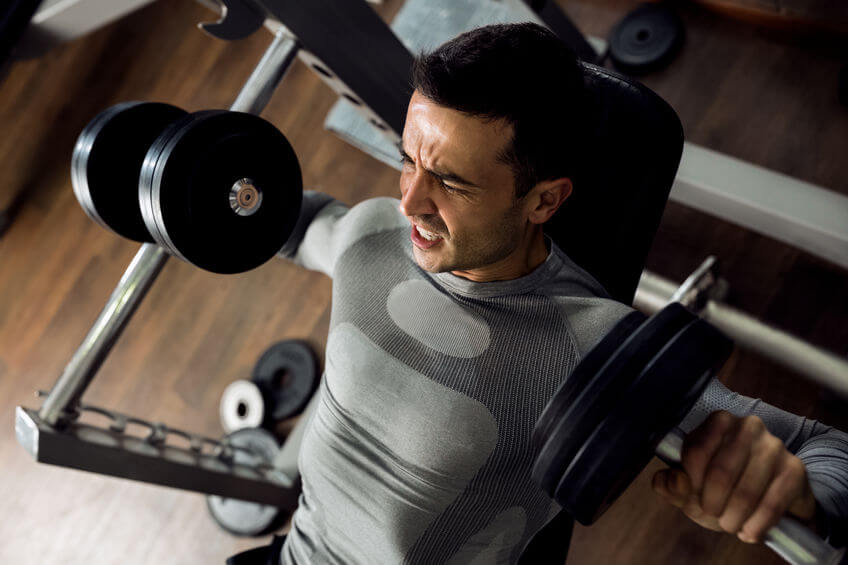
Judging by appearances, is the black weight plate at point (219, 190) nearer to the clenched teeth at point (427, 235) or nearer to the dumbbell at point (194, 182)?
the dumbbell at point (194, 182)

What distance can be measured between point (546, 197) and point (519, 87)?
0.56 ft

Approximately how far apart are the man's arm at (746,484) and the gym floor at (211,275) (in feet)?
2.75

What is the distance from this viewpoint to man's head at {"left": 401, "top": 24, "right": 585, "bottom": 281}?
2.76 feet

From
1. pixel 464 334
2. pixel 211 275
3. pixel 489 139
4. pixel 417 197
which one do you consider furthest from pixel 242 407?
pixel 489 139

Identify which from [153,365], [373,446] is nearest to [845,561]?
[373,446]

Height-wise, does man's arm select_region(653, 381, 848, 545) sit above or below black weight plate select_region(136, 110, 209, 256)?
below

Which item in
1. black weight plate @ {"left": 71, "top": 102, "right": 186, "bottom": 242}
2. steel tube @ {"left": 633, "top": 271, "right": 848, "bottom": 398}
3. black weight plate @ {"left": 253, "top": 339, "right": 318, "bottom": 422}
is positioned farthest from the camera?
black weight plate @ {"left": 253, "top": 339, "right": 318, "bottom": 422}

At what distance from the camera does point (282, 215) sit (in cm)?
114

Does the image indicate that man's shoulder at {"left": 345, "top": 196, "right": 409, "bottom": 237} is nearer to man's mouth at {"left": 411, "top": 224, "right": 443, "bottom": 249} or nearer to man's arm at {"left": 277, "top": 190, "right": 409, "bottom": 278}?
man's arm at {"left": 277, "top": 190, "right": 409, "bottom": 278}

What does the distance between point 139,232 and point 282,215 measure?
28 centimetres

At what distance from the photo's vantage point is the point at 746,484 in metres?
0.64

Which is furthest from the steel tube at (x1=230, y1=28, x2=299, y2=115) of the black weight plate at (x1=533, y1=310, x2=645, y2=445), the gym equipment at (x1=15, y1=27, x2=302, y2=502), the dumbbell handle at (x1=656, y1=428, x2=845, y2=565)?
the dumbbell handle at (x1=656, y1=428, x2=845, y2=565)

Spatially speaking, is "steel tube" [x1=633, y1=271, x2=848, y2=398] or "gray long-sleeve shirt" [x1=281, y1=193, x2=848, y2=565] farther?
"steel tube" [x1=633, y1=271, x2=848, y2=398]

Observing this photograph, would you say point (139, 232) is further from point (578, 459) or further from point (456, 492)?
point (578, 459)
